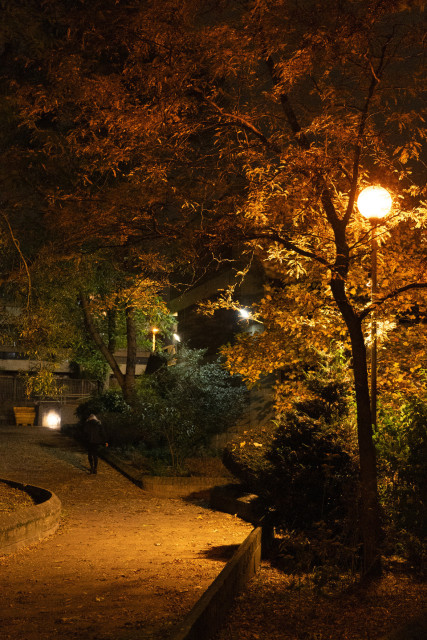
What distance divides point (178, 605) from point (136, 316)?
19.1 meters

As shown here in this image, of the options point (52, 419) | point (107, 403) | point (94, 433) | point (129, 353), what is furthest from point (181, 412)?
point (52, 419)

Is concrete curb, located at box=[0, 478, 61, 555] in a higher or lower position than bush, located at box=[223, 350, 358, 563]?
lower

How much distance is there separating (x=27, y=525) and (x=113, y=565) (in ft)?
6.19

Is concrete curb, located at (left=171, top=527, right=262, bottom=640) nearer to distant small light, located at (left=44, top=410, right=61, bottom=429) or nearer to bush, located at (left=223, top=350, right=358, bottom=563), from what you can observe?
bush, located at (left=223, top=350, right=358, bottom=563)

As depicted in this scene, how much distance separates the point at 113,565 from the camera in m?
8.55

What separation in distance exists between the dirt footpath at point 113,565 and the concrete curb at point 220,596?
0.37m

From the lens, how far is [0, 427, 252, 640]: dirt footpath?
5812 millimetres

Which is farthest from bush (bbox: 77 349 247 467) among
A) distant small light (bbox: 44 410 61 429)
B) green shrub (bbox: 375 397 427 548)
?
distant small light (bbox: 44 410 61 429)

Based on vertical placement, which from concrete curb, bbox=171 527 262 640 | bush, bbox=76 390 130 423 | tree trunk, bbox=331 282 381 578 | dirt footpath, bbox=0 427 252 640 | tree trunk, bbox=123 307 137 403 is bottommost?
dirt footpath, bbox=0 427 252 640

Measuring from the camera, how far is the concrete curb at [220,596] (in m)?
4.79

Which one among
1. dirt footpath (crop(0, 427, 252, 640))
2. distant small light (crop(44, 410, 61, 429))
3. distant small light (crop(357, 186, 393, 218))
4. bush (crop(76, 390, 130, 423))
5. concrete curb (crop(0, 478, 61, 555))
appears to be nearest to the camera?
dirt footpath (crop(0, 427, 252, 640))

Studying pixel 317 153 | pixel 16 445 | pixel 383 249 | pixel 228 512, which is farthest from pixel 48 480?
pixel 317 153

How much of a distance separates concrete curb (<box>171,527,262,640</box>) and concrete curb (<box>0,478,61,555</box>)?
11.3 feet

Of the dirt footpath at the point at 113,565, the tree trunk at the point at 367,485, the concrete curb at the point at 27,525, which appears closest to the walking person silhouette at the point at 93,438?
the dirt footpath at the point at 113,565
